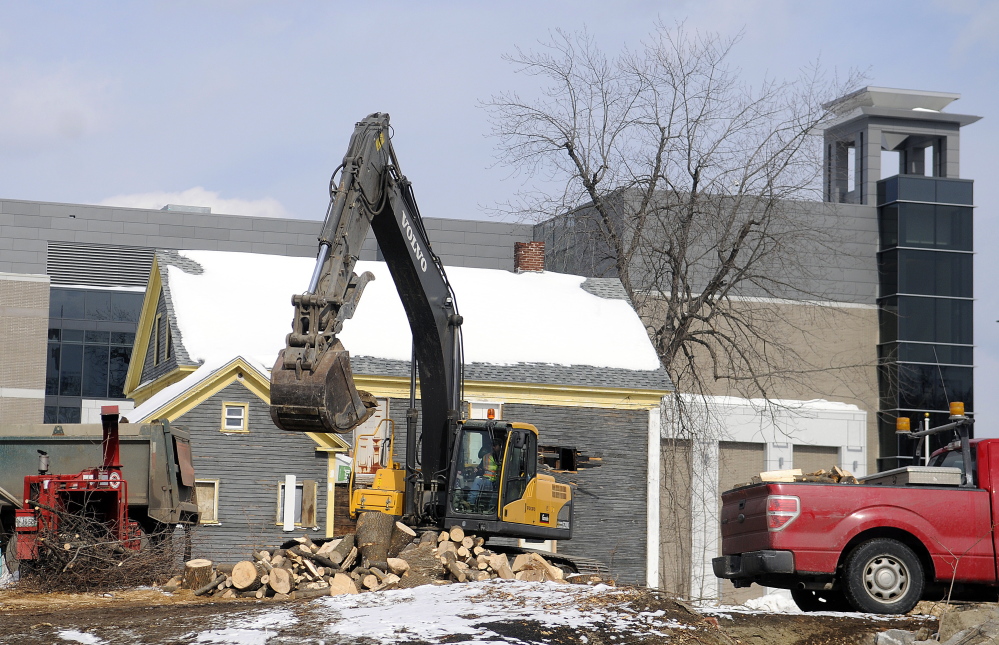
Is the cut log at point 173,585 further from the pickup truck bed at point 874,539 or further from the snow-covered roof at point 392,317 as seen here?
the snow-covered roof at point 392,317

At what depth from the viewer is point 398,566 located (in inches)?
555

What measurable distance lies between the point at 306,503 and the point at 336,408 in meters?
13.2

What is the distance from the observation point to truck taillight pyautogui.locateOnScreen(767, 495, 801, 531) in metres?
13.7

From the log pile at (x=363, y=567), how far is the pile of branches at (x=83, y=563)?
2.73 feet

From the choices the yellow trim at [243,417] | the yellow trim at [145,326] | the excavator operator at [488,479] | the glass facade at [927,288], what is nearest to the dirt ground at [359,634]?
the excavator operator at [488,479]

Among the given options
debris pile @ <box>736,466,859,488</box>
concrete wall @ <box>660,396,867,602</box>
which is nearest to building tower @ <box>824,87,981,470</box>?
concrete wall @ <box>660,396,867,602</box>

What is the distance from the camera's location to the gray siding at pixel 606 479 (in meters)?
27.8

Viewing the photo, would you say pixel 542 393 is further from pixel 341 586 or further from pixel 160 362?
pixel 341 586

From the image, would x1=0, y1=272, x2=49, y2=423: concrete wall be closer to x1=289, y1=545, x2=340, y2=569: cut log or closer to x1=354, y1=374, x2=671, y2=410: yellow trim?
x1=354, y1=374, x2=671, y2=410: yellow trim

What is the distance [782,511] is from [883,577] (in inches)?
54.2

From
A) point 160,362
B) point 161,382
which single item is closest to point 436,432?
point 161,382

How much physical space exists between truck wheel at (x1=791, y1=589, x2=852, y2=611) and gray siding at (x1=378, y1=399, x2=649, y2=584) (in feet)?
39.6

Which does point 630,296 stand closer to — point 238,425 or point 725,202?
point 725,202

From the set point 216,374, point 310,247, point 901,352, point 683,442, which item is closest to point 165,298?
point 216,374
